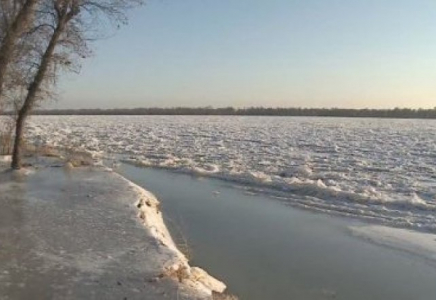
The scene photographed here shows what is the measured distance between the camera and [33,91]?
637 inches

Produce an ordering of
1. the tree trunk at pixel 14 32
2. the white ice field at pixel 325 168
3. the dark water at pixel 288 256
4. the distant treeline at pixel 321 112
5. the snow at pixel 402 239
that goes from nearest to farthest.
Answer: the dark water at pixel 288 256 → the snow at pixel 402 239 → the tree trunk at pixel 14 32 → the white ice field at pixel 325 168 → the distant treeline at pixel 321 112

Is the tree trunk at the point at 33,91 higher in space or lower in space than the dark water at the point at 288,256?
higher

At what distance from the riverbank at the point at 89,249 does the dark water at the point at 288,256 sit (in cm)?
65

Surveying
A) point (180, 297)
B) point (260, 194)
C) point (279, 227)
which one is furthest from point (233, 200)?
point (180, 297)

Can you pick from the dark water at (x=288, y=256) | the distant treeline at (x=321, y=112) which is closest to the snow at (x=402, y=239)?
the dark water at (x=288, y=256)

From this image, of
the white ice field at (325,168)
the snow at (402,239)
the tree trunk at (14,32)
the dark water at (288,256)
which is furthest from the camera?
the white ice field at (325,168)

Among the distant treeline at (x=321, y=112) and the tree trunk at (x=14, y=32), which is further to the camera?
the distant treeline at (x=321, y=112)

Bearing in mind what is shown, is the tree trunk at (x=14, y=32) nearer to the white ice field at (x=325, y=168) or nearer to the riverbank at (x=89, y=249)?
the riverbank at (x=89, y=249)

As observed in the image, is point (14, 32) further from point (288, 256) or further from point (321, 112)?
point (321, 112)

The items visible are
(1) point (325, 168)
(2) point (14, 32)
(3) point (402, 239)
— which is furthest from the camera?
(1) point (325, 168)

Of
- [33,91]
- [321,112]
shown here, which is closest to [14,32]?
[33,91]

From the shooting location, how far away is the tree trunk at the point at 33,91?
50.9 feet

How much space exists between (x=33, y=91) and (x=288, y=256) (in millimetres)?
9895

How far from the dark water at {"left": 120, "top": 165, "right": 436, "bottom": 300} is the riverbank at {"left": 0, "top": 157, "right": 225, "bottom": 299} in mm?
645
